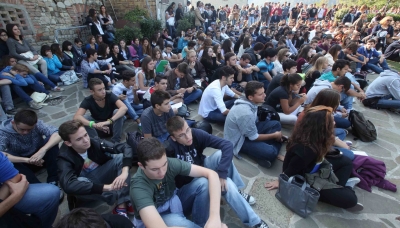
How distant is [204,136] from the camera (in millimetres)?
2672

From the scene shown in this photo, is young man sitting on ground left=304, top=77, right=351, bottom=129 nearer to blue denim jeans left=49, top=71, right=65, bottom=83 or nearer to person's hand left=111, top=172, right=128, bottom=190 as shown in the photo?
person's hand left=111, top=172, right=128, bottom=190

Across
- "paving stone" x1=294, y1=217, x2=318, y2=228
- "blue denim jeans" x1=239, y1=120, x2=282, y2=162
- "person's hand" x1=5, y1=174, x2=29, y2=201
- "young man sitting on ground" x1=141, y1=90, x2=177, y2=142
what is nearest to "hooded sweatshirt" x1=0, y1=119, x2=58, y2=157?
"person's hand" x1=5, y1=174, x2=29, y2=201

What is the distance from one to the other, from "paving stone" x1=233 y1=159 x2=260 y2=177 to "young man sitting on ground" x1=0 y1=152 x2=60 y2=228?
2377 mm

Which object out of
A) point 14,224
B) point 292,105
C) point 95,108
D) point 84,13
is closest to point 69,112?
point 95,108

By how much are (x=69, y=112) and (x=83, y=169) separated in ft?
9.81

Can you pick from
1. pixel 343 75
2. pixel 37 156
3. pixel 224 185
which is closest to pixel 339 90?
pixel 343 75

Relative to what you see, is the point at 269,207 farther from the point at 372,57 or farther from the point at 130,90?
the point at 372,57

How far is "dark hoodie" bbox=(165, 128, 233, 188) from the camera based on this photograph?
244 cm

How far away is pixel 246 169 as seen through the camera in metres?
3.42

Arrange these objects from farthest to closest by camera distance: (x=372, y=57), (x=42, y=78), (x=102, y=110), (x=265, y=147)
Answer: (x=372, y=57) < (x=42, y=78) < (x=102, y=110) < (x=265, y=147)

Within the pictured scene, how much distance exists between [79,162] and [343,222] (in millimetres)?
3060

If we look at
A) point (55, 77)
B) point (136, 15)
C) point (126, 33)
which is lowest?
point (55, 77)

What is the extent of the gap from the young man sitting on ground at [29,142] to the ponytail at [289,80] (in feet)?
12.1

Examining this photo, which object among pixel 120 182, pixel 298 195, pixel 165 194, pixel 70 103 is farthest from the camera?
pixel 70 103
